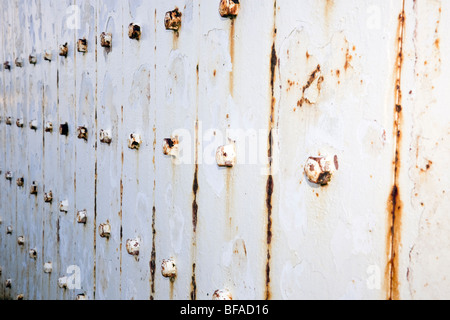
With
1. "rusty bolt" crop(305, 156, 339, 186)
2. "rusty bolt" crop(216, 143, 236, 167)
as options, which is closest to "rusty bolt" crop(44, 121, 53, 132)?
"rusty bolt" crop(216, 143, 236, 167)

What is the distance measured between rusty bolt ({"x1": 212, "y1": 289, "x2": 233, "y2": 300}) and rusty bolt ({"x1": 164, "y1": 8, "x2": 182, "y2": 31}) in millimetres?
1017

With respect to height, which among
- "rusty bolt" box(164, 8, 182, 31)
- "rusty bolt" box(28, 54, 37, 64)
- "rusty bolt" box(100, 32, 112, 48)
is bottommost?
"rusty bolt" box(164, 8, 182, 31)

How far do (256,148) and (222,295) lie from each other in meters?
0.53

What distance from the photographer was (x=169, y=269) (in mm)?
1441

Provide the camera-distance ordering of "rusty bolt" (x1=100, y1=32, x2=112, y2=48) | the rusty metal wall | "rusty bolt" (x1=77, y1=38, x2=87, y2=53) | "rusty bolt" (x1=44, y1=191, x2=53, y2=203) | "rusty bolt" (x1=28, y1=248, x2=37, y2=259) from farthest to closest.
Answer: "rusty bolt" (x1=28, y1=248, x2=37, y2=259) → "rusty bolt" (x1=44, y1=191, x2=53, y2=203) → "rusty bolt" (x1=77, y1=38, x2=87, y2=53) → "rusty bolt" (x1=100, y1=32, x2=112, y2=48) → the rusty metal wall

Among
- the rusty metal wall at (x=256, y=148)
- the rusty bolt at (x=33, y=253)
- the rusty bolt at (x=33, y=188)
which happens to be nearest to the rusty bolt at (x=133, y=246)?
the rusty metal wall at (x=256, y=148)

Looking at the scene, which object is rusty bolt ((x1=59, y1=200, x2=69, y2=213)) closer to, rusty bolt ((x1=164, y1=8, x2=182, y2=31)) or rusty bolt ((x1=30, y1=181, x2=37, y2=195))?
rusty bolt ((x1=30, y1=181, x2=37, y2=195))

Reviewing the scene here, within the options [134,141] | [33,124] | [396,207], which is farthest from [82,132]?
[396,207]

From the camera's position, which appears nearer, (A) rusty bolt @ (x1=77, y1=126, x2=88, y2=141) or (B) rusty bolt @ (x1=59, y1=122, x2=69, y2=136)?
(A) rusty bolt @ (x1=77, y1=126, x2=88, y2=141)

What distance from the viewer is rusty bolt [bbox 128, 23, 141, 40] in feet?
5.18

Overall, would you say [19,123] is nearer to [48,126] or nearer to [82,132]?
[48,126]

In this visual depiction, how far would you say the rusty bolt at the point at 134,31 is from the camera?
158 cm

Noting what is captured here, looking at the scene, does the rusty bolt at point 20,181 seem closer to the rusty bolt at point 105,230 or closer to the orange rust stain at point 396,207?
the rusty bolt at point 105,230
